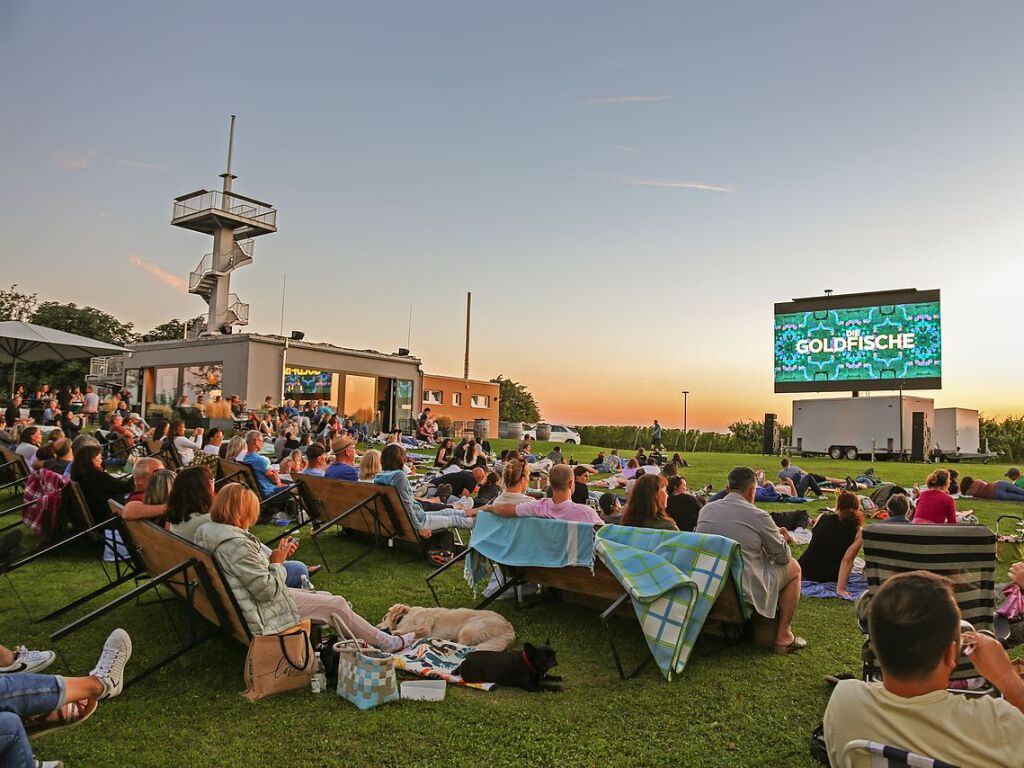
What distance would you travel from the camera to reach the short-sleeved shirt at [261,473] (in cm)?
1103

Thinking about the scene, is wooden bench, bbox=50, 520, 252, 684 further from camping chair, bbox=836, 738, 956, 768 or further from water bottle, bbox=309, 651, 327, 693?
camping chair, bbox=836, 738, 956, 768

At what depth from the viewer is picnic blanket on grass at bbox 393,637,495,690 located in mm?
4816

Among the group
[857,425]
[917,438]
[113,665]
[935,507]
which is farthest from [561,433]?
[113,665]

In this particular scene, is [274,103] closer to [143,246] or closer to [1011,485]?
[143,246]

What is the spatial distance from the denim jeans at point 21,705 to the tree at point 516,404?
8487 centimetres

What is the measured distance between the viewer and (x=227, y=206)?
39.3 m

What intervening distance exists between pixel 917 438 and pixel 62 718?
38525 mm

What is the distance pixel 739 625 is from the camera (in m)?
5.58

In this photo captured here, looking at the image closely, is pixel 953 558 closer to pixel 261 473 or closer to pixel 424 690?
pixel 424 690

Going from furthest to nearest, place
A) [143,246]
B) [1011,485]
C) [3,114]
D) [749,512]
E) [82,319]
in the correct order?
[82,319] → [143,246] → [3,114] → [1011,485] → [749,512]

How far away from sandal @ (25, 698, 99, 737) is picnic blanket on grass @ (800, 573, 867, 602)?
646 cm

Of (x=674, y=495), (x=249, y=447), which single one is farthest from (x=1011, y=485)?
(x=249, y=447)

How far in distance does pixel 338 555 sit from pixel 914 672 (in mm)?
7727

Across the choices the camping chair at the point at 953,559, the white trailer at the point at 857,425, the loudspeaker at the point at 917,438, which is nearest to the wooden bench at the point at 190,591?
the camping chair at the point at 953,559
